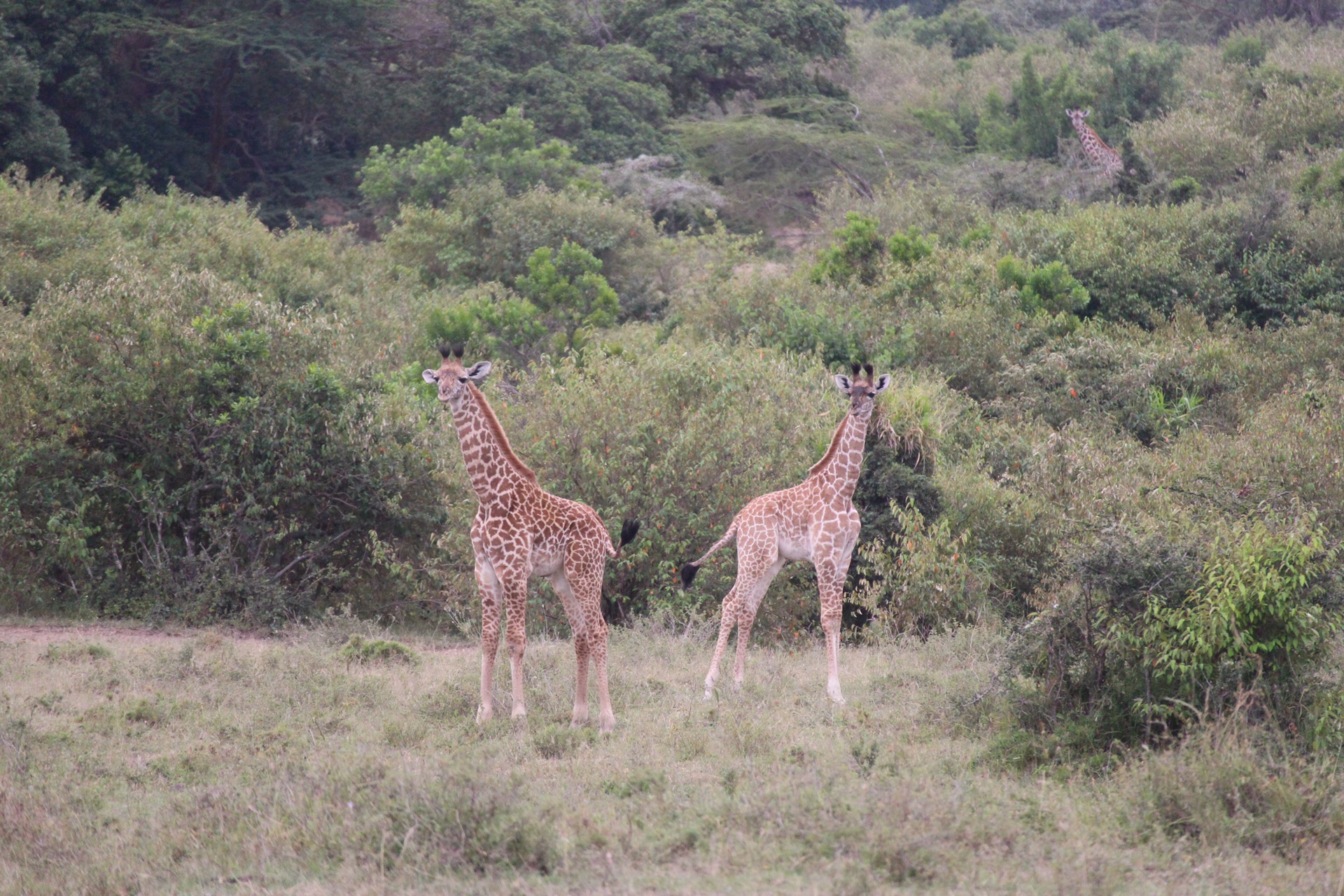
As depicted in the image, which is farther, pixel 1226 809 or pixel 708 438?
pixel 708 438

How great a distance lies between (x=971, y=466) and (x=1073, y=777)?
25.5 feet

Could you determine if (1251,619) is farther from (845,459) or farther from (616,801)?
(616,801)

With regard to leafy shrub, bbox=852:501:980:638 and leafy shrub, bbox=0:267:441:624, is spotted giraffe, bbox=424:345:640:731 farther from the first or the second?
leafy shrub, bbox=0:267:441:624

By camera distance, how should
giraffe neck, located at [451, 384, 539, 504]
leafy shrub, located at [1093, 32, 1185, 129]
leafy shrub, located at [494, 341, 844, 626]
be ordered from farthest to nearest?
leafy shrub, located at [1093, 32, 1185, 129] → leafy shrub, located at [494, 341, 844, 626] → giraffe neck, located at [451, 384, 539, 504]

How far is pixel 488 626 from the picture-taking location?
31.2ft

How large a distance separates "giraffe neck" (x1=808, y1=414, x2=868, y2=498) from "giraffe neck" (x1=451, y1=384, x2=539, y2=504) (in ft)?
8.86

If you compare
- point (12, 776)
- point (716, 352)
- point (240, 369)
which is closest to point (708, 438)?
point (716, 352)

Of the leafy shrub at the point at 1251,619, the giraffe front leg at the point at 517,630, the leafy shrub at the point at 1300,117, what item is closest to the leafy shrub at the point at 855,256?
the leafy shrub at the point at 1300,117

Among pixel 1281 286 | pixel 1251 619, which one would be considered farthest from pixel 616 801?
pixel 1281 286

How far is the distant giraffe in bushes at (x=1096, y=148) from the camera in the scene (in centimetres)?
3041

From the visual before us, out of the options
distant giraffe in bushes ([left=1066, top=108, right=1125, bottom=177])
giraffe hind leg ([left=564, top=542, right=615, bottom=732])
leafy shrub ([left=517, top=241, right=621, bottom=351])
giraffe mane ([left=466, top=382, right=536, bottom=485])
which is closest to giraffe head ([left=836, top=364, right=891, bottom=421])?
giraffe hind leg ([left=564, top=542, right=615, bottom=732])

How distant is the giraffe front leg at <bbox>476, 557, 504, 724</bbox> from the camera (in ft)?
31.1

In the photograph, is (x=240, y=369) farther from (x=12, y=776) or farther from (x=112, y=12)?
(x=112, y=12)

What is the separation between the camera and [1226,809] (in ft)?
23.5
